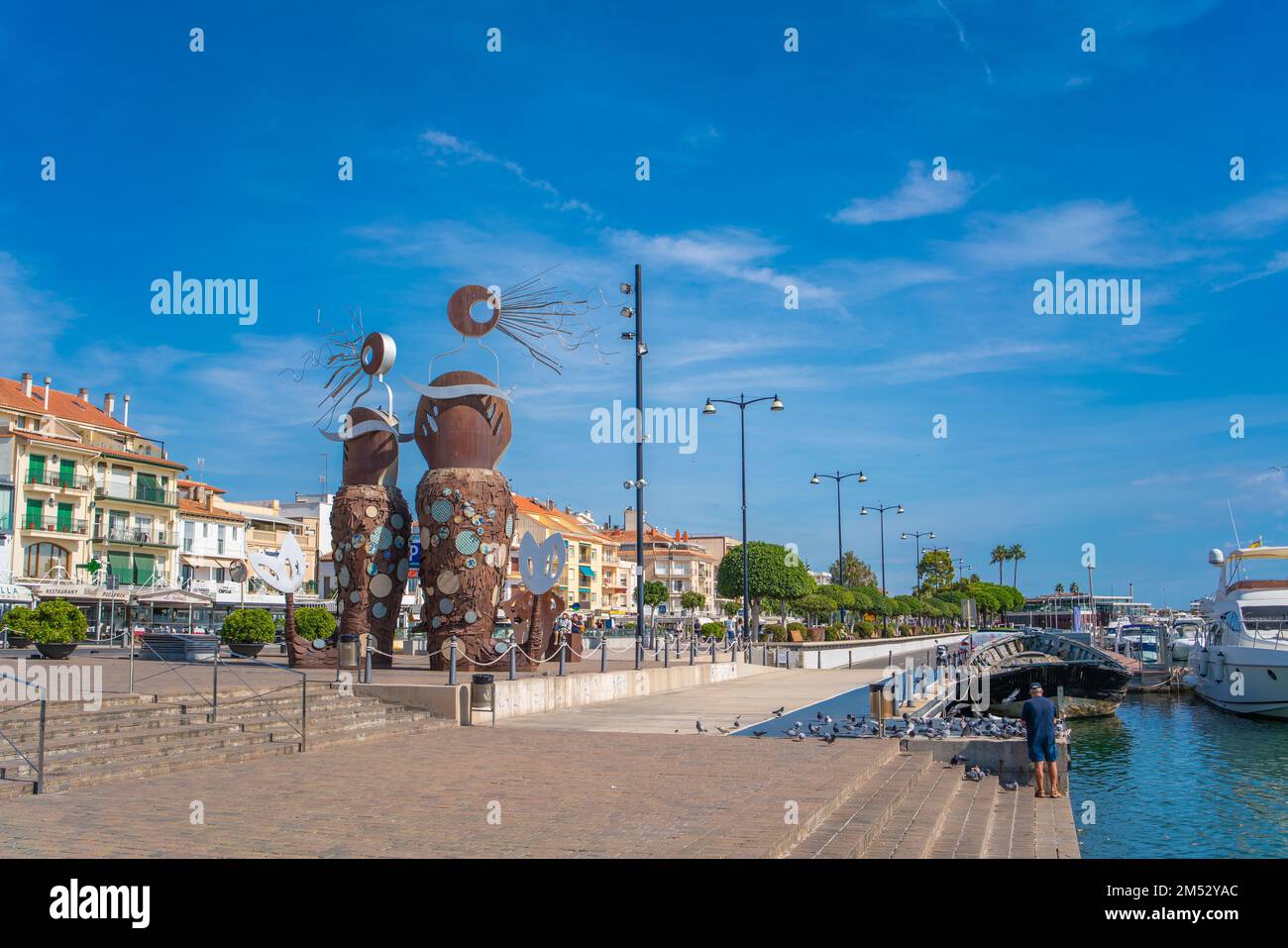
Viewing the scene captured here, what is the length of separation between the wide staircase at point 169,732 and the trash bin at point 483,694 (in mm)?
942

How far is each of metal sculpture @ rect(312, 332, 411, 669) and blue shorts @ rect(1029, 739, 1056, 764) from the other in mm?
14355

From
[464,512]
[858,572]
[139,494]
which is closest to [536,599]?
[464,512]

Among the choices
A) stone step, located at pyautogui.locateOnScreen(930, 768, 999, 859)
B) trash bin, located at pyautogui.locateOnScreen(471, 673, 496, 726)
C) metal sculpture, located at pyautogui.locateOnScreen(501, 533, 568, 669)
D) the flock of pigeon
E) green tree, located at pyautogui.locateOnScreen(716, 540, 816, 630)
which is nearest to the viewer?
stone step, located at pyautogui.locateOnScreen(930, 768, 999, 859)

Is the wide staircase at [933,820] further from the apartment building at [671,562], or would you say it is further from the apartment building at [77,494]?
the apartment building at [671,562]

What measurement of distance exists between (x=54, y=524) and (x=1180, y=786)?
47524mm

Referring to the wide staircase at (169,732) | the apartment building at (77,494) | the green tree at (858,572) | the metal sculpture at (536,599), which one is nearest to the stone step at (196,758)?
the wide staircase at (169,732)

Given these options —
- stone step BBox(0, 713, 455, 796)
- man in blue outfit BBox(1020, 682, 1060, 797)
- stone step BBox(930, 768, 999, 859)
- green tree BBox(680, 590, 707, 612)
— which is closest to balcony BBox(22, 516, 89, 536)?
stone step BBox(0, 713, 455, 796)

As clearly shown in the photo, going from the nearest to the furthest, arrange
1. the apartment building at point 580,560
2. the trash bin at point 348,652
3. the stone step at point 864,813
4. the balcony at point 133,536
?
the stone step at point 864,813, the trash bin at point 348,652, the balcony at point 133,536, the apartment building at point 580,560

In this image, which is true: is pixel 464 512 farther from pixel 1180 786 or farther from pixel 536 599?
pixel 1180 786

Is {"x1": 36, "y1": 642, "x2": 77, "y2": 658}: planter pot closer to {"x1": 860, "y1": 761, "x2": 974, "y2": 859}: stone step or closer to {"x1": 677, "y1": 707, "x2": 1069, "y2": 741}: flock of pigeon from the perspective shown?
{"x1": 677, "y1": 707, "x2": 1069, "y2": 741}: flock of pigeon

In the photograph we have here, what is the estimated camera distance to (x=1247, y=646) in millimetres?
35375

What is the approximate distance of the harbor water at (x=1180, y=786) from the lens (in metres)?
16.4

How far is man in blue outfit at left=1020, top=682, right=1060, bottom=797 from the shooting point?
13.4m
